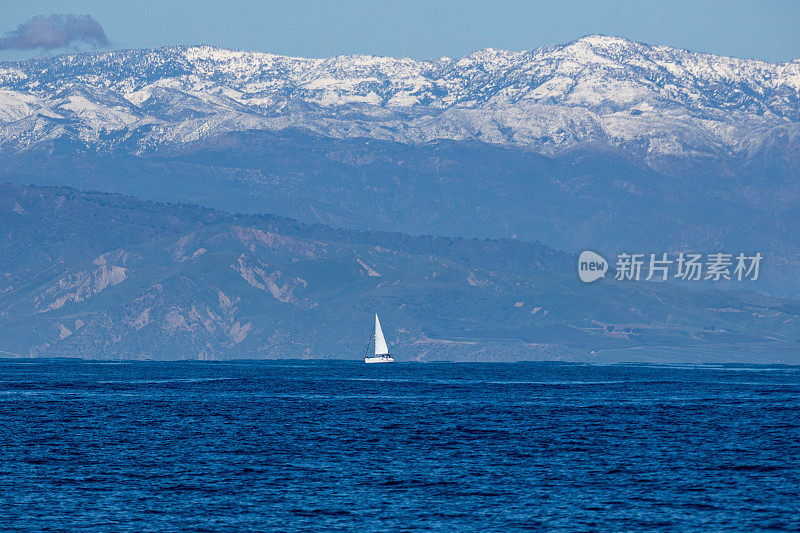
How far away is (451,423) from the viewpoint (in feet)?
498

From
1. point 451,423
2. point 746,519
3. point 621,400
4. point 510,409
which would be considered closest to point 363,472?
point 746,519

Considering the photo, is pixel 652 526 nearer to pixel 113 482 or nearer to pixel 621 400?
pixel 113 482

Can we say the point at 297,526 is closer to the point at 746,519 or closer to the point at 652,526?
the point at 652,526

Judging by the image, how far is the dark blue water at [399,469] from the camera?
86562 millimetres

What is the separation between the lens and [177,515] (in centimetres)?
8681

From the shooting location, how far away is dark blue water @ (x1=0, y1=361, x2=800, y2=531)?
8656 cm

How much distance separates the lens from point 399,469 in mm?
109625

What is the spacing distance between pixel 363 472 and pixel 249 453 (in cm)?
1567

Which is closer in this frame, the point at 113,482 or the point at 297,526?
the point at 297,526

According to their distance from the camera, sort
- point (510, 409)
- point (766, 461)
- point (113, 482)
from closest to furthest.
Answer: point (113, 482) → point (766, 461) → point (510, 409)

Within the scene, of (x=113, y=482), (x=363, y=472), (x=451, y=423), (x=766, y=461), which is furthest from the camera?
(x=451, y=423)

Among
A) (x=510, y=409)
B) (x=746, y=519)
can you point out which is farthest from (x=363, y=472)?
(x=510, y=409)

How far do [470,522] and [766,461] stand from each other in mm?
39397

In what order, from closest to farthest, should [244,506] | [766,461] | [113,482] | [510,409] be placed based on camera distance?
1. [244,506]
2. [113,482]
3. [766,461]
4. [510,409]
